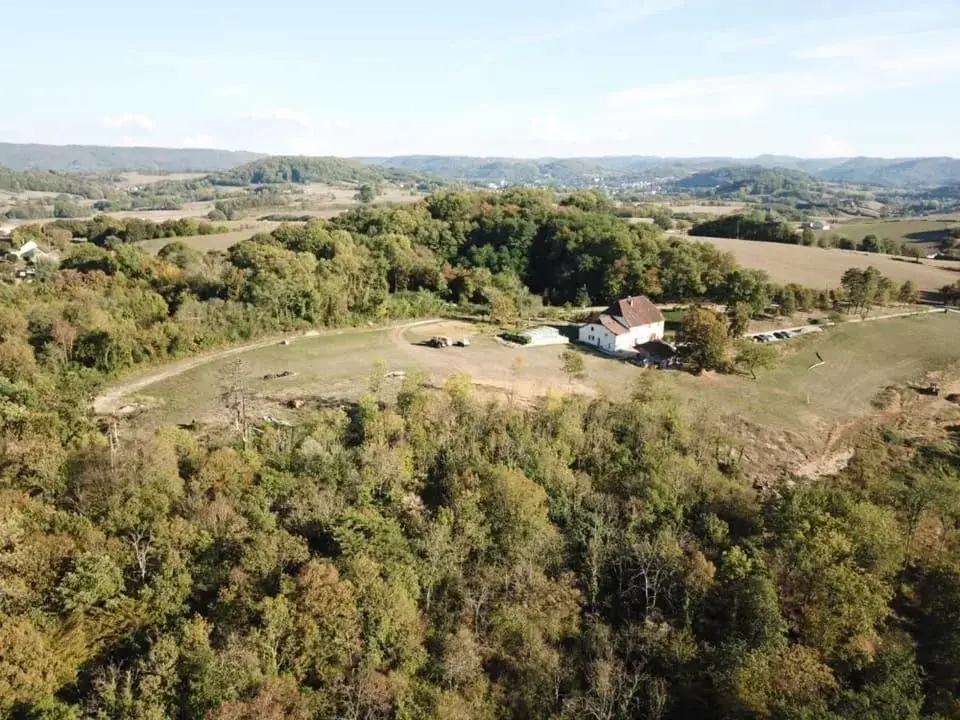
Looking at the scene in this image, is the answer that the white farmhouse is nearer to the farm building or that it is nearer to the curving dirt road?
the farm building

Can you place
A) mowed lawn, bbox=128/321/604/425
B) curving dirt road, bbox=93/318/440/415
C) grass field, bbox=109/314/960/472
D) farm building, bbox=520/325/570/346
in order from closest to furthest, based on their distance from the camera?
curving dirt road, bbox=93/318/440/415 < mowed lawn, bbox=128/321/604/425 < grass field, bbox=109/314/960/472 < farm building, bbox=520/325/570/346

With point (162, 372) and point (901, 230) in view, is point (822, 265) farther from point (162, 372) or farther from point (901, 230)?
point (162, 372)

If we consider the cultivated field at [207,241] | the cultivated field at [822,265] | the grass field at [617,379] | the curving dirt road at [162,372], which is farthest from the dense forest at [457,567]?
the cultivated field at [822,265]

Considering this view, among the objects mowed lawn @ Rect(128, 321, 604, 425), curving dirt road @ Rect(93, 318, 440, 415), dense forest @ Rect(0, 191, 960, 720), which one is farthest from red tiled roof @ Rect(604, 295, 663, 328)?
curving dirt road @ Rect(93, 318, 440, 415)

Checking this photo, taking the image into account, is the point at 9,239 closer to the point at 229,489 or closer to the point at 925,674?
the point at 229,489

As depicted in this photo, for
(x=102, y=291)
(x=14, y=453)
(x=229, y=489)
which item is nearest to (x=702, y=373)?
(x=229, y=489)

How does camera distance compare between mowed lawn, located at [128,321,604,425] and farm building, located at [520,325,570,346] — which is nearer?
mowed lawn, located at [128,321,604,425]

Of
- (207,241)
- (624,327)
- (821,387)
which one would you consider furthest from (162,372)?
(207,241)
